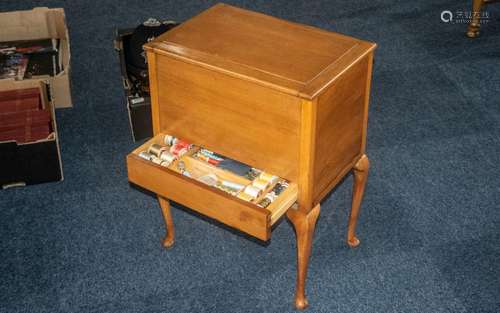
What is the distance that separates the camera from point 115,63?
159 inches

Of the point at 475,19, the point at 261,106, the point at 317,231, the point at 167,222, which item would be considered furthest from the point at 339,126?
the point at 475,19

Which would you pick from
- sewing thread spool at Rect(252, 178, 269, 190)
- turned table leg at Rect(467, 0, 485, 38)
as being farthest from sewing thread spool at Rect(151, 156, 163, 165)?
turned table leg at Rect(467, 0, 485, 38)

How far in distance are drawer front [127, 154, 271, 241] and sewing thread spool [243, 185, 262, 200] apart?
0.29 feet

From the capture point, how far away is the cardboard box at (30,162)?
3.02m

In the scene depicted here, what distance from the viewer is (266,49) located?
228 centimetres

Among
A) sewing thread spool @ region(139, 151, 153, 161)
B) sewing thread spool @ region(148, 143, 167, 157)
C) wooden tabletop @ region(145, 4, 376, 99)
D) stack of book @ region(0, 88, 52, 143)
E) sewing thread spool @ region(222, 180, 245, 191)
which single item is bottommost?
stack of book @ region(0, 88, 52, 143)

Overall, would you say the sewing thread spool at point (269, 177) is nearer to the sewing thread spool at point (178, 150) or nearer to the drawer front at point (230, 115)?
the drawer front at point (230, 115)

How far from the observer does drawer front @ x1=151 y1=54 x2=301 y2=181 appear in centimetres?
218

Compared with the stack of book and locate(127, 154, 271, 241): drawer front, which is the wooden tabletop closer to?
locate(127, 154, 271, 241): drawer front

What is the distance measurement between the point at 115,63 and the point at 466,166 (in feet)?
6.43

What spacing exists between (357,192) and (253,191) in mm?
542

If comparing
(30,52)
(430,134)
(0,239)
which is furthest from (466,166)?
(30,52)

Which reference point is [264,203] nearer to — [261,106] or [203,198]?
[203,198]

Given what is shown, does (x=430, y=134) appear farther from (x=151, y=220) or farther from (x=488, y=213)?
(x=151, y=220)
